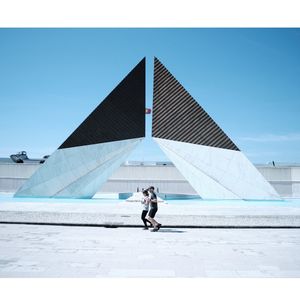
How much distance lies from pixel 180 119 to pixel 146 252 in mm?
11336

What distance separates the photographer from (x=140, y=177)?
75.6 feet

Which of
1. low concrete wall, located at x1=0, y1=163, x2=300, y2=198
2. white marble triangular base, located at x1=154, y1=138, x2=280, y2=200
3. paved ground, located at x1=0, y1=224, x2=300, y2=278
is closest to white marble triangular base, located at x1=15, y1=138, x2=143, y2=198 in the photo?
white marble triangular base, located at x1=154, y1=138, x2=280, y2=200

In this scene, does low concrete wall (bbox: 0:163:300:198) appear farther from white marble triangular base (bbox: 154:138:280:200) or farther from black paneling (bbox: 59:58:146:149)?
white marble triangular base (bbox: 154:138:280:200)

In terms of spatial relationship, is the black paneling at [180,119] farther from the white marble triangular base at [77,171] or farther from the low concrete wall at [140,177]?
the low concrete wall at [140,177]

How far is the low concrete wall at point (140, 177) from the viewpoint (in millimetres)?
22516

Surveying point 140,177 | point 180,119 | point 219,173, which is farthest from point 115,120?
point 140,177

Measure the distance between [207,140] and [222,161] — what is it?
124cm

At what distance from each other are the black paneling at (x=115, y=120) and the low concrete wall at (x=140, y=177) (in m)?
7.42

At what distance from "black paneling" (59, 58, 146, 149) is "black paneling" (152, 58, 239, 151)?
104 centimetres

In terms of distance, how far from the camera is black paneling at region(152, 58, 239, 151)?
15227 mm

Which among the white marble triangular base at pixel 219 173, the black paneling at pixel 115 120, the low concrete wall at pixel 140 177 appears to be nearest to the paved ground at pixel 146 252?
the white marble triangular base at pixel 219 173

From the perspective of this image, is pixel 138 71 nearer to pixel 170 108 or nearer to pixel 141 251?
pixel 170 108
